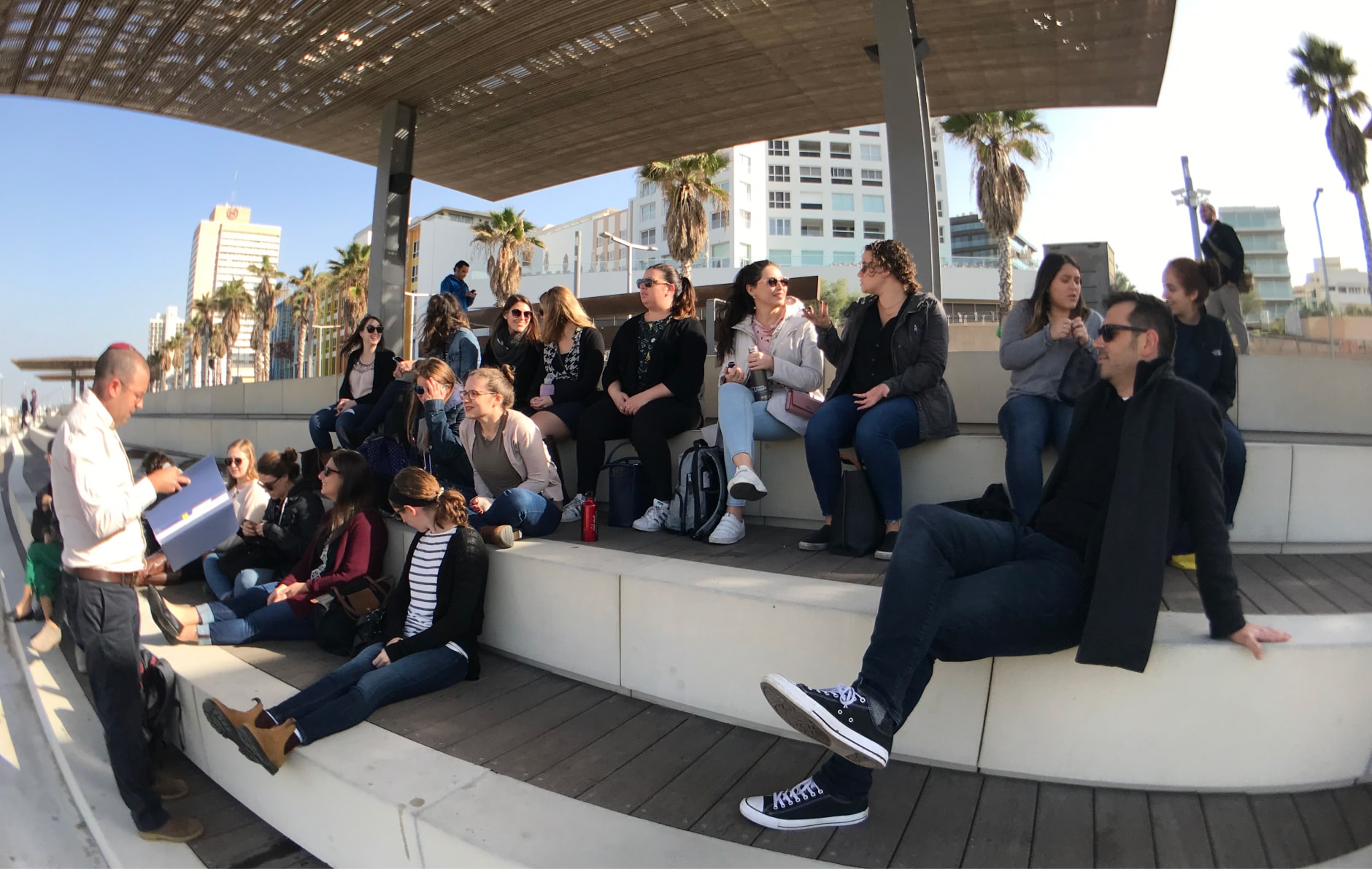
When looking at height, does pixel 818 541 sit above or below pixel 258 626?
above

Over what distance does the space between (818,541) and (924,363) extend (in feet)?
3.46

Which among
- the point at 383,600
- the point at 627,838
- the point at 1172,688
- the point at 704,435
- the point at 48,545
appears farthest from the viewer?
the point at 48,545

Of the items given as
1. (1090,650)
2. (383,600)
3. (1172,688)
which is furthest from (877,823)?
(383,600)

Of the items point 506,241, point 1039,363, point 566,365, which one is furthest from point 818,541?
point 506,241

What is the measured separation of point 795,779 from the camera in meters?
2.27

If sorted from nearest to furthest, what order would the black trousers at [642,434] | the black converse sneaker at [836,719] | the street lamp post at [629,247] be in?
the black converse sneaker at [836,719], the black trousers at [642,434], the street lamp post at [629,247]

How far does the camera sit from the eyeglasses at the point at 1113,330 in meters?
2.22

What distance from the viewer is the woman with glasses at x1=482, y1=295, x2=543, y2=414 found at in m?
5.14

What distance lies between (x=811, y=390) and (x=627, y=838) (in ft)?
8.70

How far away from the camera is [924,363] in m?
3.58

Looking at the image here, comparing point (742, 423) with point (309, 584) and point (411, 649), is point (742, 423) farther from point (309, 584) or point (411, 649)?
point (309, 584)

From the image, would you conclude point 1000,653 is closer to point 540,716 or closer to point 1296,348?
point 540,716

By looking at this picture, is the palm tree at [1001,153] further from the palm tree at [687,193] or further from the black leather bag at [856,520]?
the black leather bag at [856,520]

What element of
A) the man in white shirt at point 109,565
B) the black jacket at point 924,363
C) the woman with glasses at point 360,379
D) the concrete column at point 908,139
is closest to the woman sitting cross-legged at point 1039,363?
the black jacket at point 924,363
